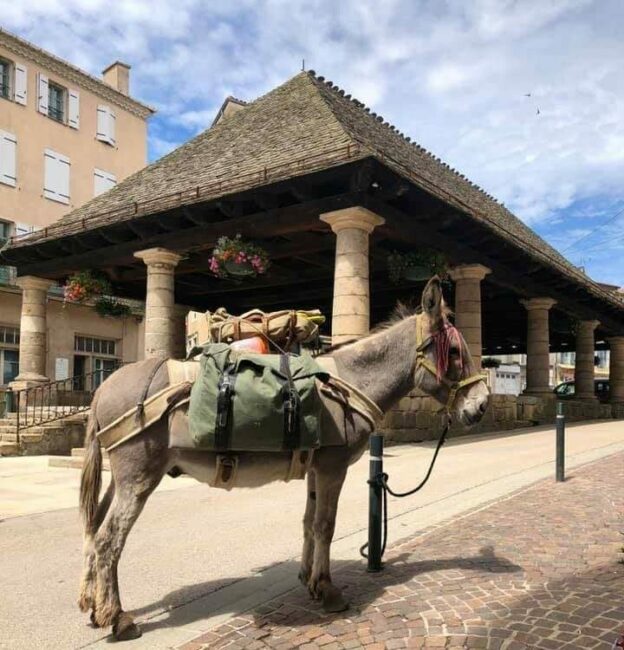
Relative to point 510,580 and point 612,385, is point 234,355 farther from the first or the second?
point 612,385

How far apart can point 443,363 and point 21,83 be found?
85.7 ft

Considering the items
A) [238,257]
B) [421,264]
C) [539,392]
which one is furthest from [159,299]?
[539,392]

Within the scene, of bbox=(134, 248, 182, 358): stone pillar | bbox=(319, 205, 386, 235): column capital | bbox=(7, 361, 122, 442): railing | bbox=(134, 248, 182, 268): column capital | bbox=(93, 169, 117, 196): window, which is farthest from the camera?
bbox=(93, 169, 117, 196): window

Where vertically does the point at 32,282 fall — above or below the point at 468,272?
below

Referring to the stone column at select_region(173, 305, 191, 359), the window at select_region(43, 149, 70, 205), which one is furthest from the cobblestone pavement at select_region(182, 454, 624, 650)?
the window at select_region(43, 149, 70, 205)

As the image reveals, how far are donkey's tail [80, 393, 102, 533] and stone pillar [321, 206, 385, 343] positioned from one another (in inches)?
296

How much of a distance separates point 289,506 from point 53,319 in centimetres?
1998

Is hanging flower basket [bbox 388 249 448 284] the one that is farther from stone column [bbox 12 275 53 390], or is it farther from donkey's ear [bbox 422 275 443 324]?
stone column [bbox 12 275 53 390]

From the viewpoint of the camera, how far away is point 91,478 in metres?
3.75

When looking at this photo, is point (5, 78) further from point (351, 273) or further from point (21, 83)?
point (351, 273)

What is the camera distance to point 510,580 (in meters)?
4.20

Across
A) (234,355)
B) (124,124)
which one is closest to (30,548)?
(234,355)

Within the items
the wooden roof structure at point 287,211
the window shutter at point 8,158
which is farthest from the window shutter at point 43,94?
the wooden roof structure at point 287,211

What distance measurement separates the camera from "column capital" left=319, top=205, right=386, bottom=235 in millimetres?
11133
